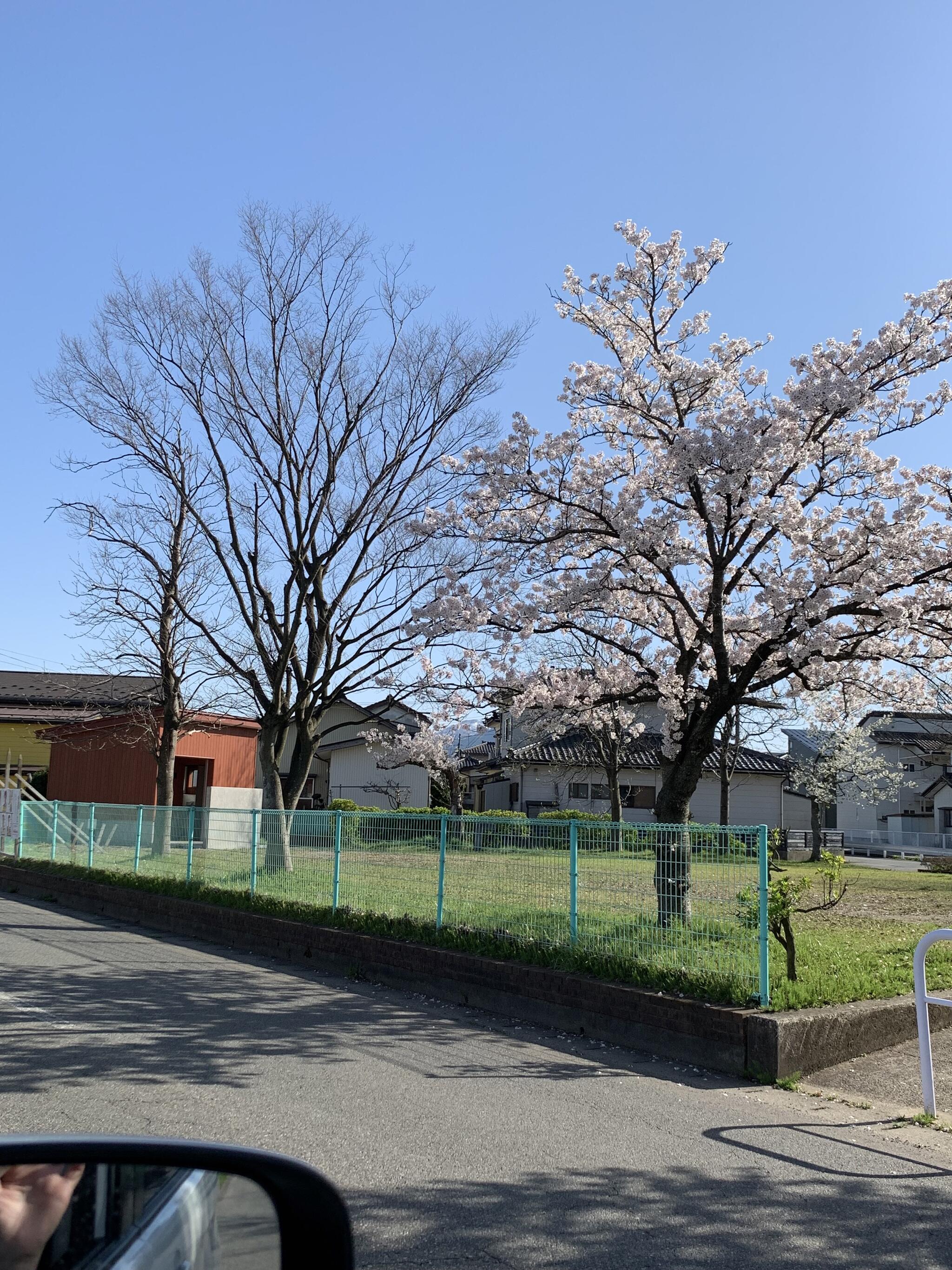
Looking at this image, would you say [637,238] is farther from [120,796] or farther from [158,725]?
[120,796]

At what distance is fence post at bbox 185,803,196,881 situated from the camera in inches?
645

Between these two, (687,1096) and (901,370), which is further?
(901,370)

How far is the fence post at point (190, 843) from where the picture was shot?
16.4 m

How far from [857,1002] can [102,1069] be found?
18.4ft

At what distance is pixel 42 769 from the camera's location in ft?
141

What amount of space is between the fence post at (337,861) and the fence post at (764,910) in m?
6.26

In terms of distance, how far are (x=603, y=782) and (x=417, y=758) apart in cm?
1448

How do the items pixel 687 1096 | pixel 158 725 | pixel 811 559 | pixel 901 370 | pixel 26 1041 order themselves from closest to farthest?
pixel 687 1096 < pixel 26 1041 < pixel 901 370 < pixel 811 559 < pixel 158 725

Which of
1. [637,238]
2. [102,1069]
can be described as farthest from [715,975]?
[637,238]

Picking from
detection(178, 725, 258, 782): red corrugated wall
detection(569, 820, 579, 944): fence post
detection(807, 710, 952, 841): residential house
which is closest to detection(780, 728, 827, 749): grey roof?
detection(807, 710, 952, 841): residential house

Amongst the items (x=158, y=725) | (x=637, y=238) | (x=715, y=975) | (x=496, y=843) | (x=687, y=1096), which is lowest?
(x=687, y=1096)

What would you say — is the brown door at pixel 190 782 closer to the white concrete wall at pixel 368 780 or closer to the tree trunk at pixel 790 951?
the white concrete wall at pixel 368 780

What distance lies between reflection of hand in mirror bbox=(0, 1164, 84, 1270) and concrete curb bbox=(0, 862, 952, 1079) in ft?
21.4

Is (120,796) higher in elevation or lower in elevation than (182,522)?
lower
